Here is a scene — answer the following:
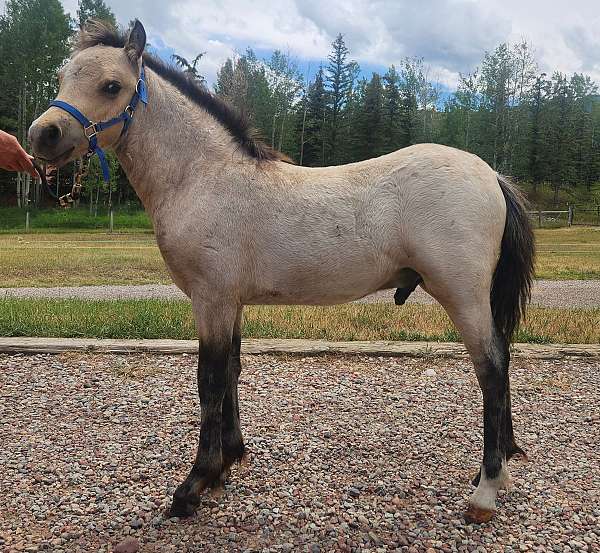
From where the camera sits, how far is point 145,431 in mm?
4012

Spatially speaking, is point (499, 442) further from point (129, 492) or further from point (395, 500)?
point (129, 492)

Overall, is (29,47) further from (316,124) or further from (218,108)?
(218,108)

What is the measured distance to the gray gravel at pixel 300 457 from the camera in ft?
9.23

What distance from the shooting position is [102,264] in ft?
45.0

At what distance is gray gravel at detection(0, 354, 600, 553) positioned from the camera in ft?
9.23

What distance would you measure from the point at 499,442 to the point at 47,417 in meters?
3.33

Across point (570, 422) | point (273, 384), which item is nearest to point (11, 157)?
point (273, 384)

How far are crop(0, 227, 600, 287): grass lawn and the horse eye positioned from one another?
9.59 m

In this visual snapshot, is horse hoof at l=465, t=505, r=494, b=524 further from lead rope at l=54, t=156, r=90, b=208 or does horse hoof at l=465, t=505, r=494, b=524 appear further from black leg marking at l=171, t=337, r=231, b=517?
lead rope at l=54, t=156, r=90, b=208

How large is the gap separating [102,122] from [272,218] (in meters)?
1.01

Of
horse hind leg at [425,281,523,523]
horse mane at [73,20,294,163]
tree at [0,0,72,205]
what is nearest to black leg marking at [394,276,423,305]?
horse hind leg at [425,281,523,523]

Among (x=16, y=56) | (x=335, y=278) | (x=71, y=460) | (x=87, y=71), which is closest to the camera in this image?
(x=87, y=71)

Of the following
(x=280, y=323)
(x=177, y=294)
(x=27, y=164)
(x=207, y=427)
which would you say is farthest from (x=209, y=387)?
(x=177, y=294)

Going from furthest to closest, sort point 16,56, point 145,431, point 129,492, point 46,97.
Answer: point 46,97
point 16,56
point 145,431
point 129,492
